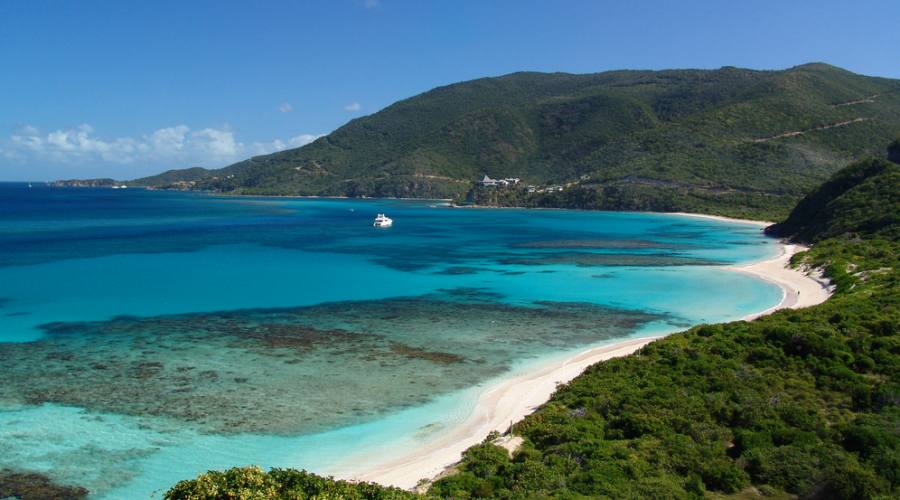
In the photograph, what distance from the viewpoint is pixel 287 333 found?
32.5 metres

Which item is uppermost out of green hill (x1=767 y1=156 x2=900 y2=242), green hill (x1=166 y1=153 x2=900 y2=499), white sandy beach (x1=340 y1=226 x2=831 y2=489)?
green hill (x1=767 y1=156 x2=900 y2=242)

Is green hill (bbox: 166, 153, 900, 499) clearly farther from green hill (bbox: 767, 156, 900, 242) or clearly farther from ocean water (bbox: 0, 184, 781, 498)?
green hill (bbox: 767, 156, 900, 242)

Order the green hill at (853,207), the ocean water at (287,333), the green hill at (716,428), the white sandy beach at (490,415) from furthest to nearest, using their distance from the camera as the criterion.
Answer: the green hill at (853,207), the ocean water at (287,333), the white sandy beach at (490,415), the green hill at (716,428)

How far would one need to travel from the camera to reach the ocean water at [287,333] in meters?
18.8

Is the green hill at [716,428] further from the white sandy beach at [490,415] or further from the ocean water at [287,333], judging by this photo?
the ocean water at [287,333]

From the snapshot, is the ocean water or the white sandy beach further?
the ocean water

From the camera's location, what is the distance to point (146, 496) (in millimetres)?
15539

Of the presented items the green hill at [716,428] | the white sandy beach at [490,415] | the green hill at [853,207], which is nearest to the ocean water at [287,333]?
the white sandy beach at [490,415]

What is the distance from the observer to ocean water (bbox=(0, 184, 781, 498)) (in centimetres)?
1875

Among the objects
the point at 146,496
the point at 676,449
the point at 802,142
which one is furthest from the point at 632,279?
the point at 802,142

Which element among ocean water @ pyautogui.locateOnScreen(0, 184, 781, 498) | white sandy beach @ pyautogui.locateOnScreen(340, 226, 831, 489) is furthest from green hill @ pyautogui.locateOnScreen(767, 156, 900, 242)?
white sandy beach @ pyautogui.locateOnScreen(340, 226, 831, 489)

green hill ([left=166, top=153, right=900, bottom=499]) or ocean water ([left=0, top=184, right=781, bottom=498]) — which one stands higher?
green hill ([left=166, top=153, right=900, bottom=499])

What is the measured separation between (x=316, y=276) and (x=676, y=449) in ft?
135

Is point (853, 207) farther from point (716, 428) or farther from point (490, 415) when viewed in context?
point (490, 415)
